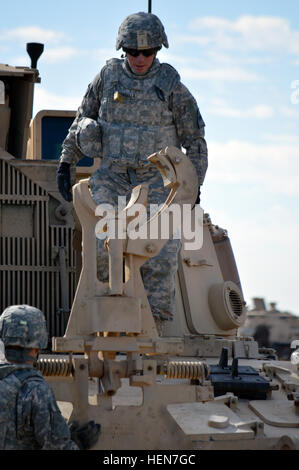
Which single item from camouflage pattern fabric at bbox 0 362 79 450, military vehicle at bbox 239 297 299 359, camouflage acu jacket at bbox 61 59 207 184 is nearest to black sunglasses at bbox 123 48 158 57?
camouflage acu jacket at bbox 61 59 207 184

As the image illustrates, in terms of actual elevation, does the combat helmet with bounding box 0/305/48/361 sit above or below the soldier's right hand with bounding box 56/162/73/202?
below

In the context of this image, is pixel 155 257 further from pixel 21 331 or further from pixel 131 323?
pixel 21 331

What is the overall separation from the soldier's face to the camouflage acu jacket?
0.05 m

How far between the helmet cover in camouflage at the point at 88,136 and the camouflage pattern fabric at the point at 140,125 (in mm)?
33

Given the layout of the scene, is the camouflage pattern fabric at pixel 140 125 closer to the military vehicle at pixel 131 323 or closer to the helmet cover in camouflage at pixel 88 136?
the helmet cover in camouflage at pixel 88 136

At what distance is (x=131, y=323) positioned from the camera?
648 centimetres

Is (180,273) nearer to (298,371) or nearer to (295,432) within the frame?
(298,371)

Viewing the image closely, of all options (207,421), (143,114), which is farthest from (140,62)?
(207,421)

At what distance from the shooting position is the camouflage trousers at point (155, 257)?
25.6 ft

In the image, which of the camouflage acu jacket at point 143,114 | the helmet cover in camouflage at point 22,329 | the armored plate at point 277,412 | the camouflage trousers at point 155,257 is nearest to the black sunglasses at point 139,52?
the camouflage acu jacket at point 143,114

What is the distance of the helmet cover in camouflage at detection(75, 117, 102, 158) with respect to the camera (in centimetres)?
820

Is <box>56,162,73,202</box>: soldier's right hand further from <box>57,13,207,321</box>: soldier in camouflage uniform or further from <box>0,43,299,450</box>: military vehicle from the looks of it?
<box>0,43,299,450</box>: military vehicle
